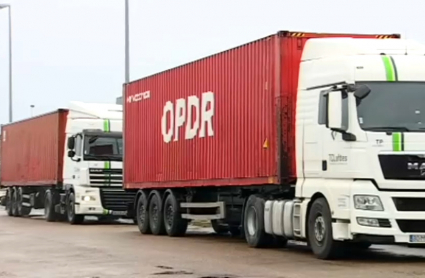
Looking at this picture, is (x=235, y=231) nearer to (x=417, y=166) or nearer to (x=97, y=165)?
(x=97, y=165)

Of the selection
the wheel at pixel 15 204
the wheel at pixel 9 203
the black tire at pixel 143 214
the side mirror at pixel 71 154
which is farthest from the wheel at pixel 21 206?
the black tire at pixel 143 214

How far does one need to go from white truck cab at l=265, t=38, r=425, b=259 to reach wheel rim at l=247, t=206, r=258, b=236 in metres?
2.24

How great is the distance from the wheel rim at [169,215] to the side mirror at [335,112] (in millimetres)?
8311

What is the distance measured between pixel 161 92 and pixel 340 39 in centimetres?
771

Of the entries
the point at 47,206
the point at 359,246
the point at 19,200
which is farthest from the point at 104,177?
the point at 359,246

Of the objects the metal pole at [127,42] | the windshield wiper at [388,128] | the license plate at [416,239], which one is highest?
the metal pole at [127,42]

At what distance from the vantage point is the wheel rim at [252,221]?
17438 millimetres

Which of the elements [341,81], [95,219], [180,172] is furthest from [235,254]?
[95,219]

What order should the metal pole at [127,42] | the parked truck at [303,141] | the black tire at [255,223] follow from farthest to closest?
the metal pole at [127,42]
the black tire at [255,223]
the parked truck at [303,141]

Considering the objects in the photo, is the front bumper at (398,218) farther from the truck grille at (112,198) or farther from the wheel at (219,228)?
the truck grille at (112,198)

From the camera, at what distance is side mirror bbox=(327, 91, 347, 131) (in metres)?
14.1

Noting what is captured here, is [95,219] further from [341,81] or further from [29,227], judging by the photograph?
[341,81]

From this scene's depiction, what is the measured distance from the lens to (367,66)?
1436cm

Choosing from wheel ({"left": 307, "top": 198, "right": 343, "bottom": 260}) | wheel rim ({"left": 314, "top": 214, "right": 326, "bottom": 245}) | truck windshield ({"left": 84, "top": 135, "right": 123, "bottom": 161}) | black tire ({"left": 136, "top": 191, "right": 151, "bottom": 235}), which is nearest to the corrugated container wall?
truck windshield ({"left": 84, "top": 135, "right": 123, "bottom": 161})
